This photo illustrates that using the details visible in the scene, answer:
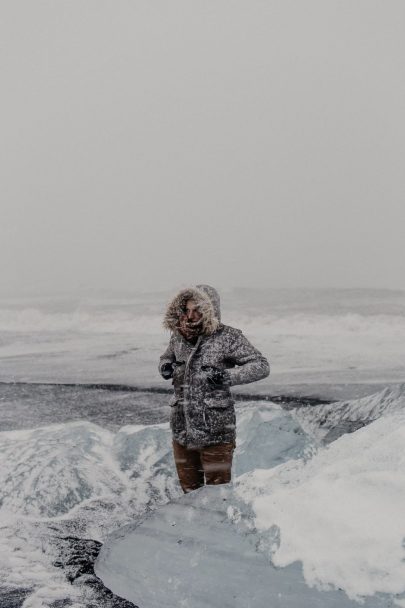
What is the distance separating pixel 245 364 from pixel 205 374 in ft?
0.59

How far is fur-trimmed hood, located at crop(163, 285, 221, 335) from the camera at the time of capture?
252 centimetres

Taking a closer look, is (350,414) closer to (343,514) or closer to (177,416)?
(177,416)

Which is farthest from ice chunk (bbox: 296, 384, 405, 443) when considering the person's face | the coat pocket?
the person's face

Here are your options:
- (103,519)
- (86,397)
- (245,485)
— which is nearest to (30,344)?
(86,397)

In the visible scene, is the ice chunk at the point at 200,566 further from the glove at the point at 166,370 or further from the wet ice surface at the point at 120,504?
the glove at the point at 166,370

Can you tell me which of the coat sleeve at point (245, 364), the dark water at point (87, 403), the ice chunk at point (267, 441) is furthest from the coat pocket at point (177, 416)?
the dark water at point (87, 403)

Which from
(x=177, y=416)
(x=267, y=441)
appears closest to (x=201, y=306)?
(x=177, y=416)

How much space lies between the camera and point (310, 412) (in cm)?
500

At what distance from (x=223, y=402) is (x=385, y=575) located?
928 millimetres

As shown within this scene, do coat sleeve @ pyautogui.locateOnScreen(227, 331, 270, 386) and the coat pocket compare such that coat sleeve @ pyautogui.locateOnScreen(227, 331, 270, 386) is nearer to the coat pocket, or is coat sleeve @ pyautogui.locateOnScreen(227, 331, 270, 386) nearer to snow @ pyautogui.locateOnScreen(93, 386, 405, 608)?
the coat pocket

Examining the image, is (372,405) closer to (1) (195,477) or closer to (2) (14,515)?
(1) (195,477)

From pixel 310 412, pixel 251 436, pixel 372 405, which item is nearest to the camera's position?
pixel 251 436

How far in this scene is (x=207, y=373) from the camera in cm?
250

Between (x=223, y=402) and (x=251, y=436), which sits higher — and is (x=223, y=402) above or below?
above
